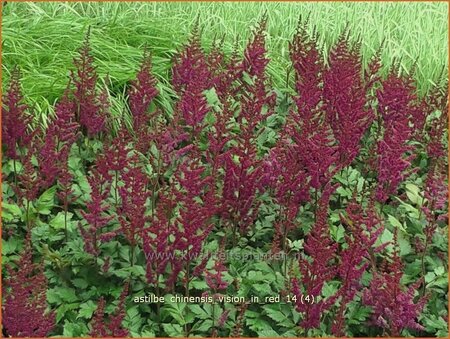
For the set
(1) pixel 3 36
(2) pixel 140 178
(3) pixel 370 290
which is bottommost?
Result: (3) pixel 370 290

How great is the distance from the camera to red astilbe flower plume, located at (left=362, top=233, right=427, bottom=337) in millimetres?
3441

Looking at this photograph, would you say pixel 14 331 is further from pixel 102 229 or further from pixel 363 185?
pixel 363 185

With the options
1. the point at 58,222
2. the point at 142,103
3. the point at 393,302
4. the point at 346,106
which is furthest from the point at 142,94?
the point at 393,302

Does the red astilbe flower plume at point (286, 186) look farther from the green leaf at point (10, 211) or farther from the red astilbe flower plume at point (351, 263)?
the green leaf at point (10, 211)

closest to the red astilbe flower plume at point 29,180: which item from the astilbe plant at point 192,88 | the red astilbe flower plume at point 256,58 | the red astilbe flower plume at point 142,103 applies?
the red astilbe flower plume at point 142,103

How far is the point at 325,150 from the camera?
3881 millimetres

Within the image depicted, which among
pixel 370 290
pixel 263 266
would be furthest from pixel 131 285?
pixel 370 290

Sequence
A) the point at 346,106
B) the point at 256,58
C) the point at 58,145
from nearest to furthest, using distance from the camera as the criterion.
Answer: the point at 58,145 → the point at 346,106 → the point at 256,58

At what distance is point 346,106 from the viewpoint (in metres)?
4.52

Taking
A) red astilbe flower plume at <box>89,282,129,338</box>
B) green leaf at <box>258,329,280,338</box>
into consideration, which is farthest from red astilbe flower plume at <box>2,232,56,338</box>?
green leaf at <box>258,329,280,338</box>

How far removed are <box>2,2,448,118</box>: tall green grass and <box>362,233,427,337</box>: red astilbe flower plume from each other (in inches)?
94.0

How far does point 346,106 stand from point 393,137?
416 millimetres

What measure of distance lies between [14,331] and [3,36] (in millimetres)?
3258

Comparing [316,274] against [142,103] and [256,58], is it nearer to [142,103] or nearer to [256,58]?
[142,103]
